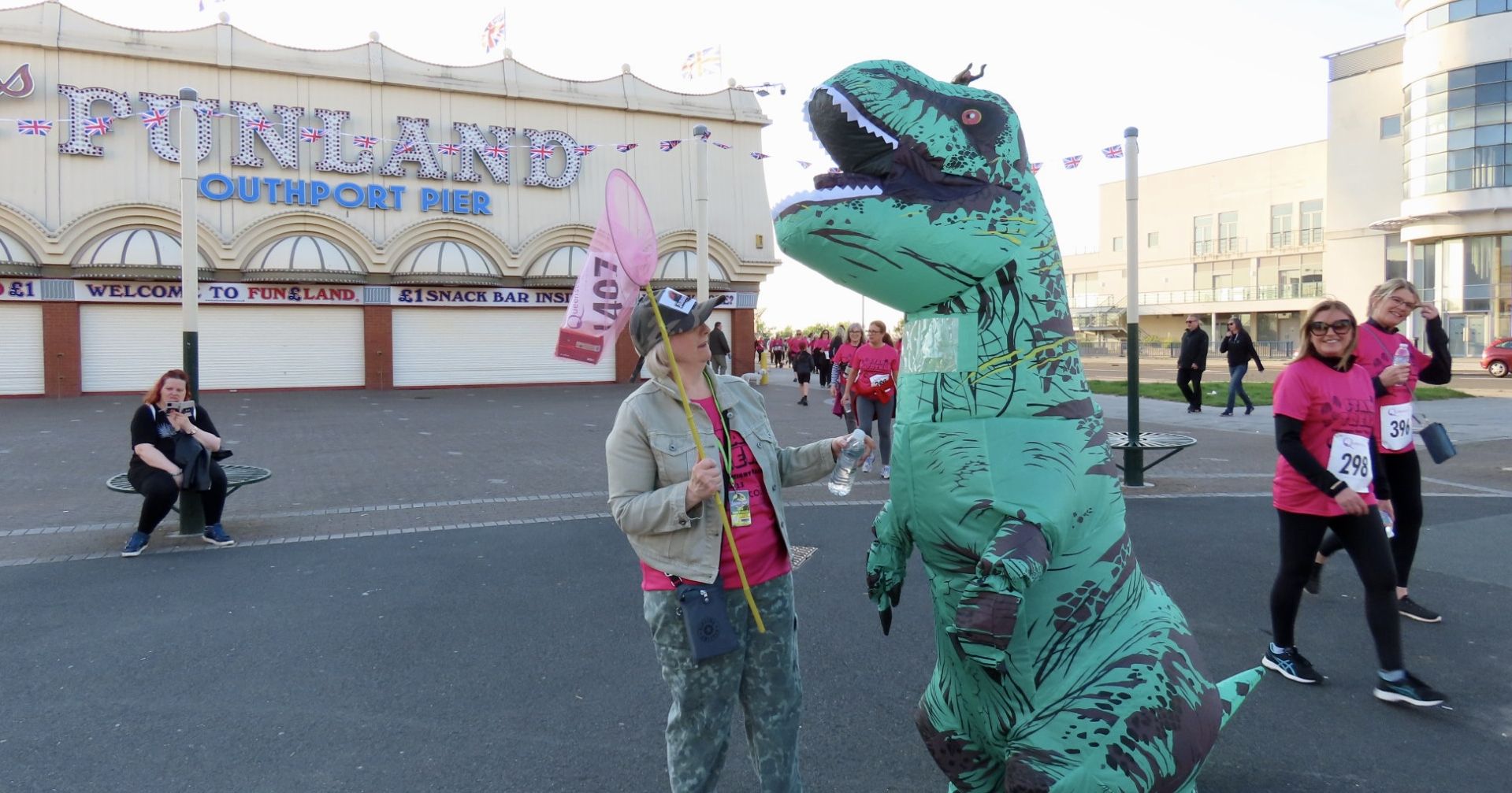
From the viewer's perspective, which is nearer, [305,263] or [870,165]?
[870,165]

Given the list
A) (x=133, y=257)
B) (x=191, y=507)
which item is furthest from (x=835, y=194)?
(x=133, y=257)

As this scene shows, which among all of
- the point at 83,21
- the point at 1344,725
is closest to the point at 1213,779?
the point at 1344,725

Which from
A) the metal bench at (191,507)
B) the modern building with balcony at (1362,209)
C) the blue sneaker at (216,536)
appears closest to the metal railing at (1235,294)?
the modern building with balcony at (1362,209)

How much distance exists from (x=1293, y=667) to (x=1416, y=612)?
4.57ft

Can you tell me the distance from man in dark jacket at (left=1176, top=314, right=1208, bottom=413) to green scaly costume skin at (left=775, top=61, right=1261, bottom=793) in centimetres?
1514

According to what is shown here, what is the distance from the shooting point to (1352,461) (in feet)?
12.6

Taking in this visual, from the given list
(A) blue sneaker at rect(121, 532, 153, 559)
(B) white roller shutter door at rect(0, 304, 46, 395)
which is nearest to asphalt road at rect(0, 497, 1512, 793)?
(A) blue sneaker at rect(121, 532, 153, 559)

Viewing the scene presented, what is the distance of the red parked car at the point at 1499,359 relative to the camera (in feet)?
92.8

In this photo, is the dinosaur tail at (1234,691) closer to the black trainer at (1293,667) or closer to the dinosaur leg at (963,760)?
the dinosaur leg at (963,760)

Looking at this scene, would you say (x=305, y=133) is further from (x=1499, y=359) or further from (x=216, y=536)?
(x=1499, y=359)

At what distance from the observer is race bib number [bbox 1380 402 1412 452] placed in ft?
15.4

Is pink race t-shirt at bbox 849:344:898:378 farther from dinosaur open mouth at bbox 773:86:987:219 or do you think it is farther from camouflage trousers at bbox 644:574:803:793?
dinosaur open mouth at bbox 773:86:987:219

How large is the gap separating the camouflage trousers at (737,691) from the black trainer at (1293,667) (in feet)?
8.60

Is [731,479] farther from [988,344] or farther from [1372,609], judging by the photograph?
[1372,609]
